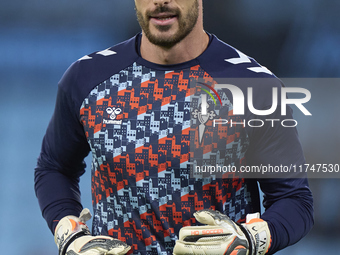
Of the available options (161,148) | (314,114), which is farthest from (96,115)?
(314,114)

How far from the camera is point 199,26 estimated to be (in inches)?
60.5

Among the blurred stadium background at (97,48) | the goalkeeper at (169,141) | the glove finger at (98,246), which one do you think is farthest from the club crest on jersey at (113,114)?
the blurred stadium background at (97,48)

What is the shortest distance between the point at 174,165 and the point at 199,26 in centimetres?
39

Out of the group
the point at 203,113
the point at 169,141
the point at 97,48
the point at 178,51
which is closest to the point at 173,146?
the point at 169,141

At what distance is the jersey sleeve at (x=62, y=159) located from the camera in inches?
62.0

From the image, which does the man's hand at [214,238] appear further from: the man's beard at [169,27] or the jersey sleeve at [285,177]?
the man's beard at [169,27]

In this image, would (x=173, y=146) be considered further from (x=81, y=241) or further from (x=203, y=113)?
(x=81, y=241)

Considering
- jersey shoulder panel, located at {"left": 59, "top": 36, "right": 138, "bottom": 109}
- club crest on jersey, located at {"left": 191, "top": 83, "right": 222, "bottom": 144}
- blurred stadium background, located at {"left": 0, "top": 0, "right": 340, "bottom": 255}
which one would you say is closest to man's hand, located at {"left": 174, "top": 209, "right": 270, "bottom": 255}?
club crest on jersey, located at {"left": 191, "top": 83, "right": 222, "bottom": 144}

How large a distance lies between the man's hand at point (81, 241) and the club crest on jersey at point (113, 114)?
0.82ft

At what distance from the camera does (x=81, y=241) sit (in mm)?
1376

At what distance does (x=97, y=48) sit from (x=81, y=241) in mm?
2374

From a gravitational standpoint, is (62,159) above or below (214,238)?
above

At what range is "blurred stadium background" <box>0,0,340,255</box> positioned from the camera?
124 inches

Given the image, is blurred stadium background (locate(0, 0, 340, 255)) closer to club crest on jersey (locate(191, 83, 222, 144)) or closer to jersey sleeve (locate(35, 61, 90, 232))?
jersey sleeve (locate(35, 61, 90, 232))
